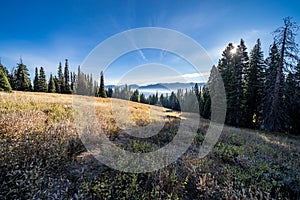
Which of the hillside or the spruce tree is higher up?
the spruce tree

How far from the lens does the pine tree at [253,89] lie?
19.8m

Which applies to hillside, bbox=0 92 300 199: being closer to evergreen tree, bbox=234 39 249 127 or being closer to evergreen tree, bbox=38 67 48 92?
evergreen tree, bbox=234 39 249 127

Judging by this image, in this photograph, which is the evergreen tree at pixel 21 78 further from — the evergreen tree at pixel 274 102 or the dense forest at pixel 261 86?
the evergreen tree at pixel 274 102

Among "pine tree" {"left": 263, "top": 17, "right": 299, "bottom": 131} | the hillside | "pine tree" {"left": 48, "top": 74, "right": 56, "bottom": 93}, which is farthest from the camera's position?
"pine tree" {"left": 48, "top": 74, "right": 56, "bottom": 93}

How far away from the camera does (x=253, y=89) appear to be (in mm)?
19969

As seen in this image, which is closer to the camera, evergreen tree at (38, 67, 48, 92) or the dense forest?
the dense forest

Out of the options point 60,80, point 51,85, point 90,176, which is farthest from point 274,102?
point 60,80

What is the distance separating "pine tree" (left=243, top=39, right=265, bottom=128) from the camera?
65.1 feet

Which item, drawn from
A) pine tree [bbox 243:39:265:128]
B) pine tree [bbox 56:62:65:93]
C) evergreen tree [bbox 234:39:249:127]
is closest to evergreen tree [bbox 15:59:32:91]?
pine tree [bbox 56:62:65:93]

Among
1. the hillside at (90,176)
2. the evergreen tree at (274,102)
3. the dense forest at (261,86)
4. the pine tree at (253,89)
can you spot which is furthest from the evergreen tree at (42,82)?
the evergreen tree at (274,102)

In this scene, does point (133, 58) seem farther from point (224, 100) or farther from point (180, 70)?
point (224, 100)

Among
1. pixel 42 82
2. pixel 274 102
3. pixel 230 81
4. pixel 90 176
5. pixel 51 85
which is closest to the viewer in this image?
pixel 90 176

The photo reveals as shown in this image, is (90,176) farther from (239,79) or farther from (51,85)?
(51,85)

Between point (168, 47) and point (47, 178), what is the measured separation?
19.0 ft
